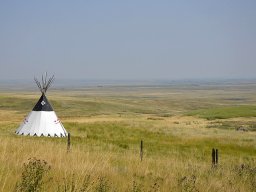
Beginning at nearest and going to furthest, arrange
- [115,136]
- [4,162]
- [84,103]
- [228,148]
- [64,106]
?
[4,162]
[228,148]
[115,136]
[64,106]
[84,103]

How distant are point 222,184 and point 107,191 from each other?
2789 millimetres

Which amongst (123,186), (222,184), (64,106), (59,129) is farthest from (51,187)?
(64,106)

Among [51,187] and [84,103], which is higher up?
[51,187]

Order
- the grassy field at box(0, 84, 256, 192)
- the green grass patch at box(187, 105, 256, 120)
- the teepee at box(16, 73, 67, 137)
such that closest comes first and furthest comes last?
the grassy field at box(0, 84, 256, 192) < the teepee at box(16, 73, 67, 137) < the green grass patch at box(187, 105, 256, 120)

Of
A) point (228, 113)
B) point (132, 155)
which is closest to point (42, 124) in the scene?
point (132, 155)

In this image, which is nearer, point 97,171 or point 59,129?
point 97,171

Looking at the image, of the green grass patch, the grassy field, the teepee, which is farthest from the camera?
the green grass patch

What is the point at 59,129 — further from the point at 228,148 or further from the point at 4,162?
the point at 4,162

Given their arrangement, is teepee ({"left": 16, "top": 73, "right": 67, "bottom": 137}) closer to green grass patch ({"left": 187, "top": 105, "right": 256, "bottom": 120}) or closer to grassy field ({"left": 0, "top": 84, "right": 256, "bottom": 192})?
grassy field ({"left": 0, "top": 84, "right": 256, "bottom": 192})

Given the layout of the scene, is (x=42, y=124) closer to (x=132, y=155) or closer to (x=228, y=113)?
(x=132, y=155)

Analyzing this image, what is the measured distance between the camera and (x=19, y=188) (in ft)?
15.8

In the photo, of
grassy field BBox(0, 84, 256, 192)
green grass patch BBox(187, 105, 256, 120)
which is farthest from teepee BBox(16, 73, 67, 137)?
green grass patch BBox(187, 105, 256, 120)

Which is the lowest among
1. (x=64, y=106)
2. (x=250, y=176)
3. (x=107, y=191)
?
(x=64, y=106)

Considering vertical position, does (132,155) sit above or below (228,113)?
above
